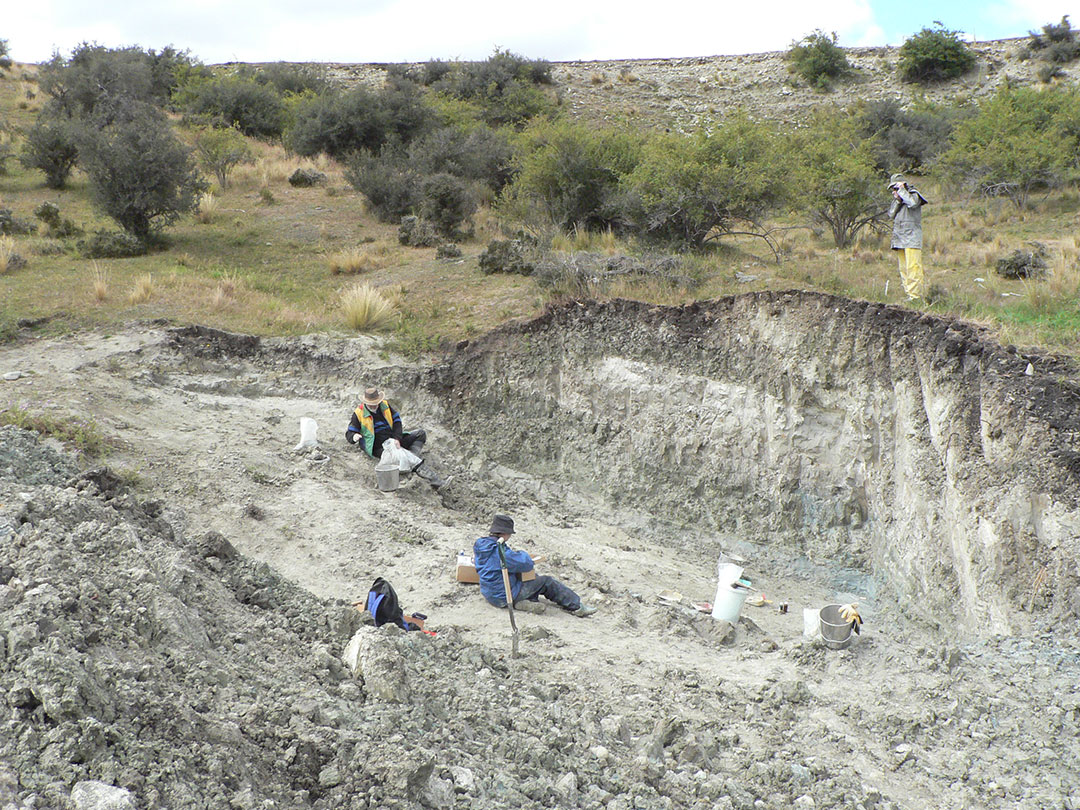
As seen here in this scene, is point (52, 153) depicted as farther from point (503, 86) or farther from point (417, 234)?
point (503, 86)

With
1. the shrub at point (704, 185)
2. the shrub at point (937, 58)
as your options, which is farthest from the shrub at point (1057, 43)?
the shrub at point (704, 185)

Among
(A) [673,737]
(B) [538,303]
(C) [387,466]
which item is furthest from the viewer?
(B) [538,303]

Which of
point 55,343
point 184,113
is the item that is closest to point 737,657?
point 55,343

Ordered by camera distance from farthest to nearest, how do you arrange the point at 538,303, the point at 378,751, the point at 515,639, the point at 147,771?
the point at 538,303 < the point at 515,639 < the point at 378,751 < the point at 147,771

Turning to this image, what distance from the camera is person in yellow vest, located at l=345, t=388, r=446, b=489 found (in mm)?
9711

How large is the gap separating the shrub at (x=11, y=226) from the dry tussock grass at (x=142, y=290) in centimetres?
532

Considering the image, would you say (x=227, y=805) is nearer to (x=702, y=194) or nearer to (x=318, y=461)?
(x=318, y=461)

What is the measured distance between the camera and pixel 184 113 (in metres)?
28.0

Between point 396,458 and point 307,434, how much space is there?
1.28 m

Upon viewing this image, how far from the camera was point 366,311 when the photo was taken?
484 inches

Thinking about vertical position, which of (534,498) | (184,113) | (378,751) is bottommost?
(534,498)

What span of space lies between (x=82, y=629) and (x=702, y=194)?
1245cm

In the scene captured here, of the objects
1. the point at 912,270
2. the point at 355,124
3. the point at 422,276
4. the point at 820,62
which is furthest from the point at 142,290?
the point at 820,62

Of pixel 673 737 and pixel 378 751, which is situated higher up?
pixel 378 751
